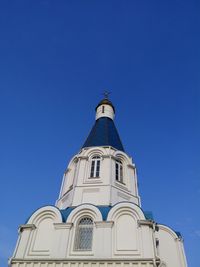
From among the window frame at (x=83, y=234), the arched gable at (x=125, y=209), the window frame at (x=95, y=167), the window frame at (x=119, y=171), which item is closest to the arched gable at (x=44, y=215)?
the window frame at (x=83, y=234)

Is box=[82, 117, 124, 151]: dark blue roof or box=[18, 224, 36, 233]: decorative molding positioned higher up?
box=[82, 117, 124, 151]: dark blue roof

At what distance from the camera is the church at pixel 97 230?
14594 millimetres

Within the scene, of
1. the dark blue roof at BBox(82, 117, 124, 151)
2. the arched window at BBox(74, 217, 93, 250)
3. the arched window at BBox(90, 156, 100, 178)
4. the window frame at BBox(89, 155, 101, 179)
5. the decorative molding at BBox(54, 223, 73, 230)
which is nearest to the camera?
the arched window at BBox(74, 217, 93, 250)

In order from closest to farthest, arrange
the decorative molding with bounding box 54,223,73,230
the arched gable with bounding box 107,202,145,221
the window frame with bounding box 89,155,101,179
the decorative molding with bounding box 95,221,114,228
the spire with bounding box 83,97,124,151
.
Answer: the decorative molding with bounding box 95,221,114,228 < the decorative molding with bounding box 54,223,73,230 < the arched gable with bounding box 107,202,145,221 < the window frame with bounding box 89,155,101,179 < the spire with bounding box 83,97,124,151

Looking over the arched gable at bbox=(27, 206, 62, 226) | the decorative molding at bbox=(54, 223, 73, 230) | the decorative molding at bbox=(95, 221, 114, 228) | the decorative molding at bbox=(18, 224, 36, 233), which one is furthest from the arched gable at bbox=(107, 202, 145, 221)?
the decorative molding at bbox=(18, 224, 36, 233)

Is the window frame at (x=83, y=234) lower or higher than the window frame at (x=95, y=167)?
lower

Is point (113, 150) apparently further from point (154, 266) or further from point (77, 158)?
point (154, 266)

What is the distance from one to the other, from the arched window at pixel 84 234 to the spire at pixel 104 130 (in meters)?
8.18

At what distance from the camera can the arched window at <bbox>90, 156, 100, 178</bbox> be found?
20938mm

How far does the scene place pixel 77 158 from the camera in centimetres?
2228

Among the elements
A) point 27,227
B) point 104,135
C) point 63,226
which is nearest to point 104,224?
point 63,226

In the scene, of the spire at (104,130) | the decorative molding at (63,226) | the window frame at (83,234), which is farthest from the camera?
the spire at (104,130)

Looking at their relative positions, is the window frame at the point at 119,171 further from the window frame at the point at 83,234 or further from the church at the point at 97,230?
the window frame at the point at 83,234

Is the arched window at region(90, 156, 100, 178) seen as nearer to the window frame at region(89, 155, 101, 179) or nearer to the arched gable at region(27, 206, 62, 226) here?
the window frame at region(89, 155, 101, 179)
